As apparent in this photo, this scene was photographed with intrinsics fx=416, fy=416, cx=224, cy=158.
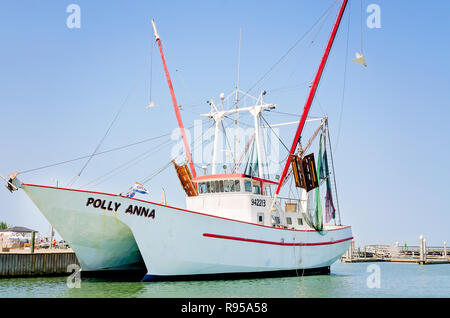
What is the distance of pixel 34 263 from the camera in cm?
2391

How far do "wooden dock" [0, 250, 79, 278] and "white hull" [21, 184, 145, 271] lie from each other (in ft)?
17.6

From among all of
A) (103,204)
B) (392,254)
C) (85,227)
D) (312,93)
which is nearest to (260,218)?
(312,93)

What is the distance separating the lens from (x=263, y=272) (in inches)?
867

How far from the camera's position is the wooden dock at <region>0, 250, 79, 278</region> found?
22.7 m

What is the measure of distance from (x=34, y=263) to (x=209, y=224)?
11.7m

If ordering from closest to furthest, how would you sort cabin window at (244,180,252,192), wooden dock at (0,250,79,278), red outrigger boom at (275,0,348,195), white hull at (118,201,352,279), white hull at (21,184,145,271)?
white hull at (21,184,145,271) → white hull at (118,201,352,279) → wooden dock at (0,250,79,278) → cabin window at (244,180,252,192) → red outrigger boom at (275,0,348,195)

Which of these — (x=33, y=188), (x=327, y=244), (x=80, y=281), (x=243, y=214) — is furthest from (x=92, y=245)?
(x=327, y=244)

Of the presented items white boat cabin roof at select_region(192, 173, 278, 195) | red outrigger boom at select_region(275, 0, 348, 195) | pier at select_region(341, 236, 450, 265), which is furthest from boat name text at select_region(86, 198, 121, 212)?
pier at select_region(341, 236, 450, 265)

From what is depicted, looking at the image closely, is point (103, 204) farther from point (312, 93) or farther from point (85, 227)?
point (312, 93)

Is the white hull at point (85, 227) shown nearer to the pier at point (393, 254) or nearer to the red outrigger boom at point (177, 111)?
the red outrigger boom at point (177, 111)

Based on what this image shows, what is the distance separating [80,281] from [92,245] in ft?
6.67

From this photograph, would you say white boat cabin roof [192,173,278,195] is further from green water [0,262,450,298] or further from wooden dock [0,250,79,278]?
wooden dock [0,250,79,278]
